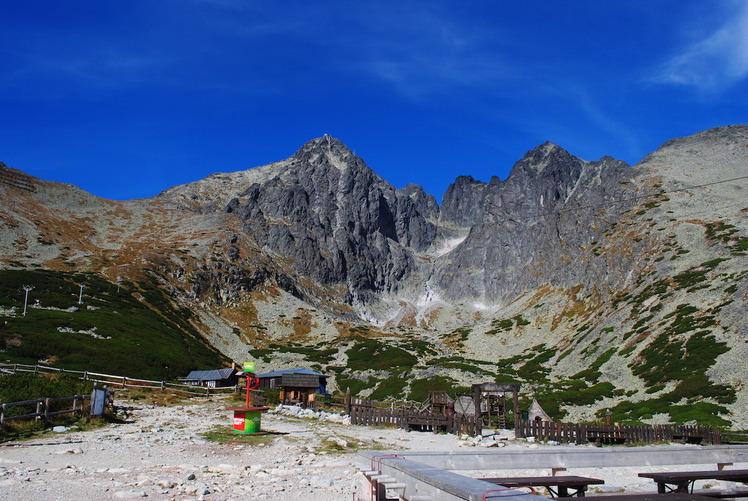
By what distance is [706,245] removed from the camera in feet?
308

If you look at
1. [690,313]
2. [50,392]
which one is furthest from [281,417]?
[690,313]

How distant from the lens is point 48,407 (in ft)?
72.7

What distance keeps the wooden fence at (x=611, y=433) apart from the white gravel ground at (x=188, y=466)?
5.19 metres

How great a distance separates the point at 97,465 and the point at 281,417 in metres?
21.6

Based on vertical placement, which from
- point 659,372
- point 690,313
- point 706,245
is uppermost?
point 706,245

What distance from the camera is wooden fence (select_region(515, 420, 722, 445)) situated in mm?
27578

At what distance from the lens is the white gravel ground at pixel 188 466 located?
11.5 meters

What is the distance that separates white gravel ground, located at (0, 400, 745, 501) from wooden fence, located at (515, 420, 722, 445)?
519 centimetres

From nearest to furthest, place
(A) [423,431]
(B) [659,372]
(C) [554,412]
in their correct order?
(A) [423,431], (C) [554,412], (B) [659,372]

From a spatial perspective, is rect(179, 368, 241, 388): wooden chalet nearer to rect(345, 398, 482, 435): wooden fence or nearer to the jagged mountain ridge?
the jagged mountain ridge

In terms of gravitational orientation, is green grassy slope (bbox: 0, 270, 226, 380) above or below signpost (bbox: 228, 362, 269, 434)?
above

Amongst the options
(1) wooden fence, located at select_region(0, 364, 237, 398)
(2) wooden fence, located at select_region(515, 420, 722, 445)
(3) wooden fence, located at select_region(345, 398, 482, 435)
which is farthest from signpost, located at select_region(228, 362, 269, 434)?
(1) wooden fence, located at select_region(0, 364, 237, 398)

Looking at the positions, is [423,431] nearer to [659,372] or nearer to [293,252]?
[659,372]

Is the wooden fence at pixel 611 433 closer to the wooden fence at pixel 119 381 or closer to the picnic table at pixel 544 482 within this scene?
the picnic table at pixel 544 482
